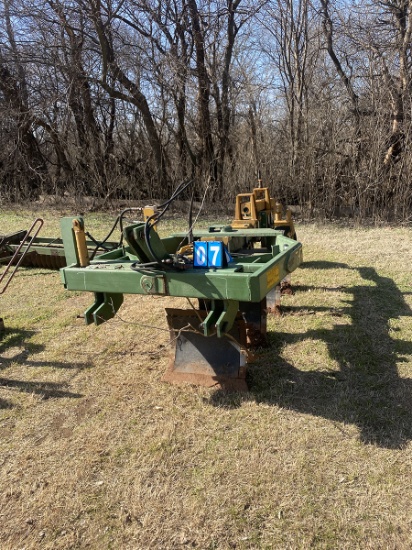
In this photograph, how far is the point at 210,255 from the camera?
8.11 feet

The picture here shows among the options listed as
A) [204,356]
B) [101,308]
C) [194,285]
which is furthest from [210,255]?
[204,356]

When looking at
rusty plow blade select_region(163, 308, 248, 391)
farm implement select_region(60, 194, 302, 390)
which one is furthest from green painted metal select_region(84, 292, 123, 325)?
rusty plow blade select_region(163, 308, 248, 391)

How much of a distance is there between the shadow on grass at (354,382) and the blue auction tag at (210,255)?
963mm

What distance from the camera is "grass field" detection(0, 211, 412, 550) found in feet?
6.16

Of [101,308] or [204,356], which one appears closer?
[101,308]

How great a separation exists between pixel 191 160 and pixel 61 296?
8213 mm

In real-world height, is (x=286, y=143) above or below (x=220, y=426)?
above

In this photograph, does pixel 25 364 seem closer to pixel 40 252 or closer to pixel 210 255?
pixel 210 255

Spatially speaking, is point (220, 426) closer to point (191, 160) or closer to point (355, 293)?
point (355, 293)

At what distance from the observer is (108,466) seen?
89.4 inches

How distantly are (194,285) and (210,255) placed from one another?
0.21 metres

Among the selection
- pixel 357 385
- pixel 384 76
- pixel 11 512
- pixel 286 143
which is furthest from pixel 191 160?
pixel 11 512

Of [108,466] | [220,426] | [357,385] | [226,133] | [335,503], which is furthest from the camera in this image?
[226,133]

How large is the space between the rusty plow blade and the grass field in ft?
0.32
